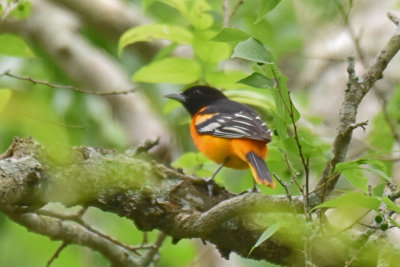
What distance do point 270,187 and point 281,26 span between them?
15.8 ft

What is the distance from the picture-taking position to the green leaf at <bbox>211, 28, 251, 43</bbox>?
191 cm

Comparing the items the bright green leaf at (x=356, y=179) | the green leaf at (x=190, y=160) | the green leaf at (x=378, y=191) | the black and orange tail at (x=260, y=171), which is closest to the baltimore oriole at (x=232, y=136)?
the black and orange tail at (x=260, y=171)

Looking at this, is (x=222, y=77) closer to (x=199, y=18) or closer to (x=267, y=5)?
(x=199, y=18)

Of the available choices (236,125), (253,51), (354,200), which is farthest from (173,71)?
(354,200)

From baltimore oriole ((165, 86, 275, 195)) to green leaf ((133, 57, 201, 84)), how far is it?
43 centimetres

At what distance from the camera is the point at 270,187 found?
280cm

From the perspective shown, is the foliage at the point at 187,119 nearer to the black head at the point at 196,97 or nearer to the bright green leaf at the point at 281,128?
the bright green leaf at the point at 281,128

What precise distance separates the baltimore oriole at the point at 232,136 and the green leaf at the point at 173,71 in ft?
1.42

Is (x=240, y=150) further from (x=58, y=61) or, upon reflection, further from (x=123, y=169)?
(x=58, y=61)

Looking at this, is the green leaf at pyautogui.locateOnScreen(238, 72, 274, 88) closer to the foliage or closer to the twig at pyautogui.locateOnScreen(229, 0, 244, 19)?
the foliage

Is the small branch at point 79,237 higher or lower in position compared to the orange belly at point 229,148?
lower

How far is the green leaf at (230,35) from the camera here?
191 cm

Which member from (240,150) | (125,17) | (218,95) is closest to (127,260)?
(240,150)

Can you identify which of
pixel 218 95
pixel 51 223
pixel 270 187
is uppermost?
pixel 218 95
